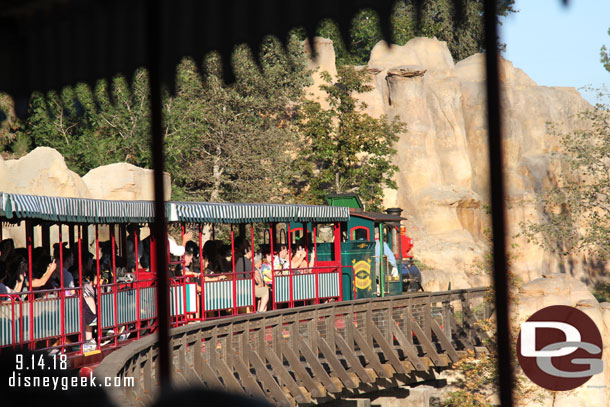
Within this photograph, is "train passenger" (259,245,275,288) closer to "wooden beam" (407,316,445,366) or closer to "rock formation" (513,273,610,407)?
"wooden beam" (407,316,445,366)

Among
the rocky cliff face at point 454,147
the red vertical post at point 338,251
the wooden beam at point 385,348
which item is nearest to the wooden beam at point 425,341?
the wooden beam at point 385,348

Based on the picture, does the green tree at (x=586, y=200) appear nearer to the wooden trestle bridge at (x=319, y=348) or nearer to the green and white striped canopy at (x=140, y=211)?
the wooden trestle bridge at (x=319, y=348)

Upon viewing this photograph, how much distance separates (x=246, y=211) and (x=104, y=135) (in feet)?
49.1

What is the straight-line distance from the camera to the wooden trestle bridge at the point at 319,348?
10.6 m

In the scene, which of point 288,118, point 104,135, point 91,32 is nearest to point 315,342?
point 91,32

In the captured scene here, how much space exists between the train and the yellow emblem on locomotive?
0.03m

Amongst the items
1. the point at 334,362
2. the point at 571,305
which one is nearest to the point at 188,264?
the point at 334,362

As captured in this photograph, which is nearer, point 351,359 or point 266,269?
point 351,359

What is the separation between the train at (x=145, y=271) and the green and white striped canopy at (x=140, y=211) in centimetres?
2

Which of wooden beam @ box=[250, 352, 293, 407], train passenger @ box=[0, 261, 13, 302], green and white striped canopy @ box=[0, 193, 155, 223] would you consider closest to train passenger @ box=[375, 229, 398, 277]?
wooden beam @ box=[250, 352, 293, 407]
